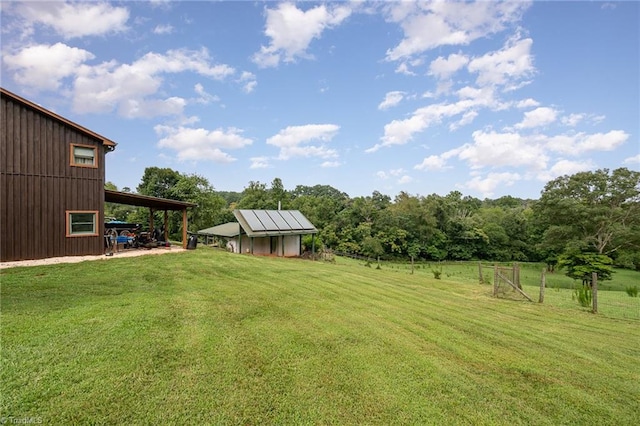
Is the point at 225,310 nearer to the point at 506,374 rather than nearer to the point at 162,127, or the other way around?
the point at 506,374

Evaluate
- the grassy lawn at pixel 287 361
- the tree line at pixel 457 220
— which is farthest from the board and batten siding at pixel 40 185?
the tree line at pixel 457 220

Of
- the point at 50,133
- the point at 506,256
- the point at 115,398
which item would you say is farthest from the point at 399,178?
the point at 115,398

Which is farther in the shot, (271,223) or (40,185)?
(271,223)

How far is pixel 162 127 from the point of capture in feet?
76.6

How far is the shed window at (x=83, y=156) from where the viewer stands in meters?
11.3

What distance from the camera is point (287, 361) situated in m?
3.89

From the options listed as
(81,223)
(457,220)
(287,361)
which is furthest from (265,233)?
(457,220)

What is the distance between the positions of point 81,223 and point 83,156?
8.74 feet

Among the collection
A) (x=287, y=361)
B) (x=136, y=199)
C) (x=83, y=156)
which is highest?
(x=83, y=156)

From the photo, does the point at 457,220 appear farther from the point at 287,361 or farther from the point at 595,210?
the point at 287,361

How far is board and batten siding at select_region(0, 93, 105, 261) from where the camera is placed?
9.96 meters

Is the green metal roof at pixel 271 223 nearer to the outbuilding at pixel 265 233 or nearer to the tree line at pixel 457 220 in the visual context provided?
the outbuilding at pixel 265 233

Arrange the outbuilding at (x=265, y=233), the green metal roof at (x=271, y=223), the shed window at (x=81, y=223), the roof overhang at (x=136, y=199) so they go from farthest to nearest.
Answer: the outbuilding at (x=265, y=233) → the green metal roof at (x=271, y=223) → the roof overhang at (x=136, y=199) → the shed window at (x=81, y=223)

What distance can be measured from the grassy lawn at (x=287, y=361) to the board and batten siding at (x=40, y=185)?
460 centimetres
